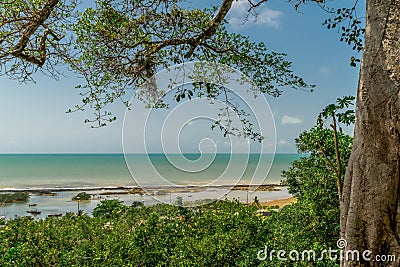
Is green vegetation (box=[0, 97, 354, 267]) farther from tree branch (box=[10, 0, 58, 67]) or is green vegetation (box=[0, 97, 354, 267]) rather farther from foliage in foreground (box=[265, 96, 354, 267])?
tree branch (box=[10, 0, 58, 67])

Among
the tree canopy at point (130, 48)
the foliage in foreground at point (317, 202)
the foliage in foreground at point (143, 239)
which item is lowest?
the foliage in foreground at point (143, 239)

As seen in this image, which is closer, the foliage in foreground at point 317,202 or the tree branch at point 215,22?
the foliage in foreground at point 317,202

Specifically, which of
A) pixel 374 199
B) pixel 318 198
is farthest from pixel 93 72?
pixel 374 199

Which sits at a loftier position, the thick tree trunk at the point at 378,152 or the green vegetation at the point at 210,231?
the thick tree trunk at the point at 378,152

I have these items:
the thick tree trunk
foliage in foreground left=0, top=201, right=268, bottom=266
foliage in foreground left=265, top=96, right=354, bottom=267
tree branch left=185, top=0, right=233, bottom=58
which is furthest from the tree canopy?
the thick tree trunk

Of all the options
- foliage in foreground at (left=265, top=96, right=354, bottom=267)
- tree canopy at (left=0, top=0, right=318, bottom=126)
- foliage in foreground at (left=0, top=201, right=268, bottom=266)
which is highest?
tree canopy at (left=0, top=0, right=318, bottom=126)

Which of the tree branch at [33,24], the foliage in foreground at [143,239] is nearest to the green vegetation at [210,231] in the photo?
the foliage in foreground at [143,239]

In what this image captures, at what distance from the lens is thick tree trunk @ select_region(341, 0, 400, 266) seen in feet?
6.76

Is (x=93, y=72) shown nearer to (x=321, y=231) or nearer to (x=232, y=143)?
(x=232, y=143)

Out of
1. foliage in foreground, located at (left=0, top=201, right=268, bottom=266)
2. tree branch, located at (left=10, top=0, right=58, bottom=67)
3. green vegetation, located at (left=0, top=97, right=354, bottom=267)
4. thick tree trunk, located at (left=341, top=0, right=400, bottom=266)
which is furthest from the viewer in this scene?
foliage in foreground, located at (left=0, top=201, right=268, bottom=266)

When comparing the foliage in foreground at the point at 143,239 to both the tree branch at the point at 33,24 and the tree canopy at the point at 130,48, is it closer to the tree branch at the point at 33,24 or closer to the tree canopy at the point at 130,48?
the tree canopy at the point at 130,48

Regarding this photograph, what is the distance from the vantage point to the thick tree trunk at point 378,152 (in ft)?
6.76

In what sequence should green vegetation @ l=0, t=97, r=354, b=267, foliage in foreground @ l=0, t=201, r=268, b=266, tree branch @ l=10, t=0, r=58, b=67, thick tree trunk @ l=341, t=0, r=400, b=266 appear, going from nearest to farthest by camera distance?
Result: thick tree trunk @ l=341, t=0, r=400, b=266
tree branch @ l=10, t=0, r=58, b=67
green vegetation @ l=0, t=97, r=354, b=267
foliage in foreground @ l=0, t=201, r=268, b=266

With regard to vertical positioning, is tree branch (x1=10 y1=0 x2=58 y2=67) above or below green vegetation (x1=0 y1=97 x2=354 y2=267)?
above
